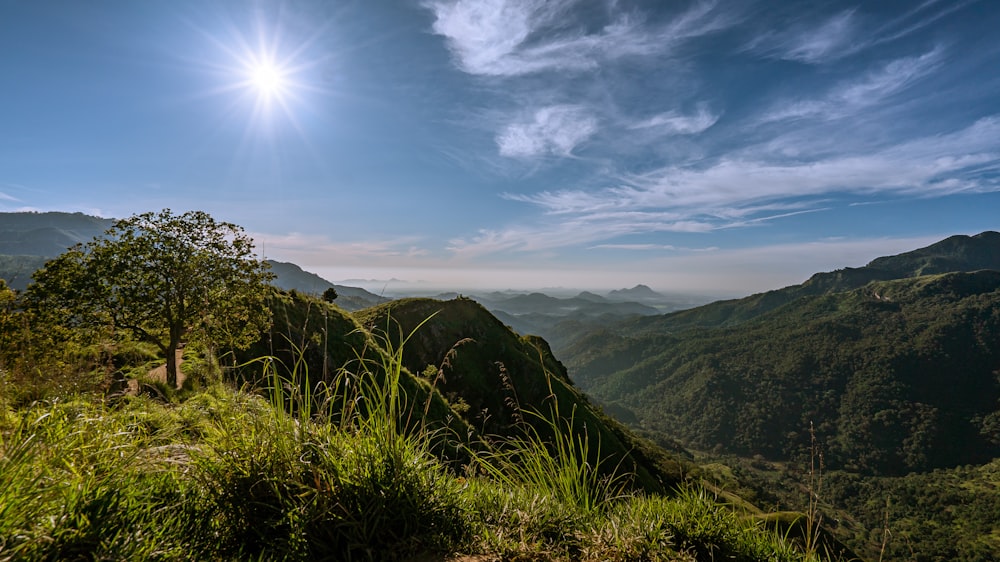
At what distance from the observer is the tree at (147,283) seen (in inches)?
474

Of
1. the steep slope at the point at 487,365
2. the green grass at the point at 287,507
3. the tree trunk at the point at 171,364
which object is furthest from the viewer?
the steep slope at the point at 487,365

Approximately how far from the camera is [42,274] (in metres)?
11.9

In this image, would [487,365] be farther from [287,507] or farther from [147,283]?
[287,507]

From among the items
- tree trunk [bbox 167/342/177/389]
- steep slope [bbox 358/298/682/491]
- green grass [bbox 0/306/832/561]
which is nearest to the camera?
green grass [bbox 0/306/832/561]

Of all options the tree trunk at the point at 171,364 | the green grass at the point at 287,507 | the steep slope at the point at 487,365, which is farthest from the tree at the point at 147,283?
the steep slope at the point at 487,365

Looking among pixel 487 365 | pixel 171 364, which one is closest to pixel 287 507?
pixel 171 364

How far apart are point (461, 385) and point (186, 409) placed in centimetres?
3850

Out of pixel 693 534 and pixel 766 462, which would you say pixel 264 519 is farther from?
pixel 766 462

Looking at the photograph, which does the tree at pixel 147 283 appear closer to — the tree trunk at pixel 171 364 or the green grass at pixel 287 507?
the tree trunk at pixel 171 364

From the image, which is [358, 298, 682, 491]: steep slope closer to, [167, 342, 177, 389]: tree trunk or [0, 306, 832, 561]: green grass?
[167, 342, 177, 389]: tree trunk

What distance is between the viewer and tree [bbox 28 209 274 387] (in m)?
12.0

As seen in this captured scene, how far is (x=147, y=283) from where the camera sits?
12875mm

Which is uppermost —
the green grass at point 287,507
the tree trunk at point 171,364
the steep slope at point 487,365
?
the green grass at point 287,507

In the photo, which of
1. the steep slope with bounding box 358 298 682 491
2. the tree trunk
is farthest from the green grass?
the steep slope with bounding box 358 298 682 491
